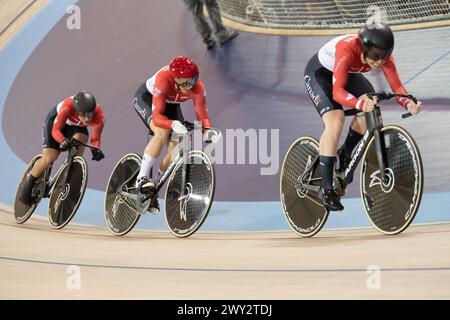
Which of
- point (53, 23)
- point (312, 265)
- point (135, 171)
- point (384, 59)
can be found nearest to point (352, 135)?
point (384, 59)

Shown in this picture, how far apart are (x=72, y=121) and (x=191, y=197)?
1.35m

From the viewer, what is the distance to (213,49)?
6270 millimetres

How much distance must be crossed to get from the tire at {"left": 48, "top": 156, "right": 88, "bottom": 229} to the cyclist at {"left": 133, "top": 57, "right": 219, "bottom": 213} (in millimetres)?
631

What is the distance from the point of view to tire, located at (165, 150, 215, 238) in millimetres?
4055

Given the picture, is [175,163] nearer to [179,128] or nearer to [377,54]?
[179,128]

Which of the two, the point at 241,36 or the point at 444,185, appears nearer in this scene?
the point at 444,185

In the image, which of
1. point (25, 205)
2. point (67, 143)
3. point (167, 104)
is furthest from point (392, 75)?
point (25, 205)

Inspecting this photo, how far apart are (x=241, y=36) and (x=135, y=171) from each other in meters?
2.23

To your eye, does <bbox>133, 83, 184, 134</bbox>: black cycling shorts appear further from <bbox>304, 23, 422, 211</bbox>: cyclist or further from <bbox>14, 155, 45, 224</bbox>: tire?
<bbox>14, 155, 45, 224</bbox>: tire

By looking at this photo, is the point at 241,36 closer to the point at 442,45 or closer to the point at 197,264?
the point at 442,45

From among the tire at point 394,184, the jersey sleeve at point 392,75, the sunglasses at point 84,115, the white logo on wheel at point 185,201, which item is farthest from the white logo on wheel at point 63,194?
the jersey sleeve at point 392,75

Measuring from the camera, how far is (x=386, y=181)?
3.42 m

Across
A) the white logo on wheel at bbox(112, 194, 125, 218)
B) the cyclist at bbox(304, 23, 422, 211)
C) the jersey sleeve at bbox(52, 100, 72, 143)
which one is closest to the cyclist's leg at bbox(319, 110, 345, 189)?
the cyclist at bbox(304, 23, 422, 211)

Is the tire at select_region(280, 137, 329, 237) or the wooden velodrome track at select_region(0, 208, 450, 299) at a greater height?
the tire at select_region(280, 137, 329, 237)
